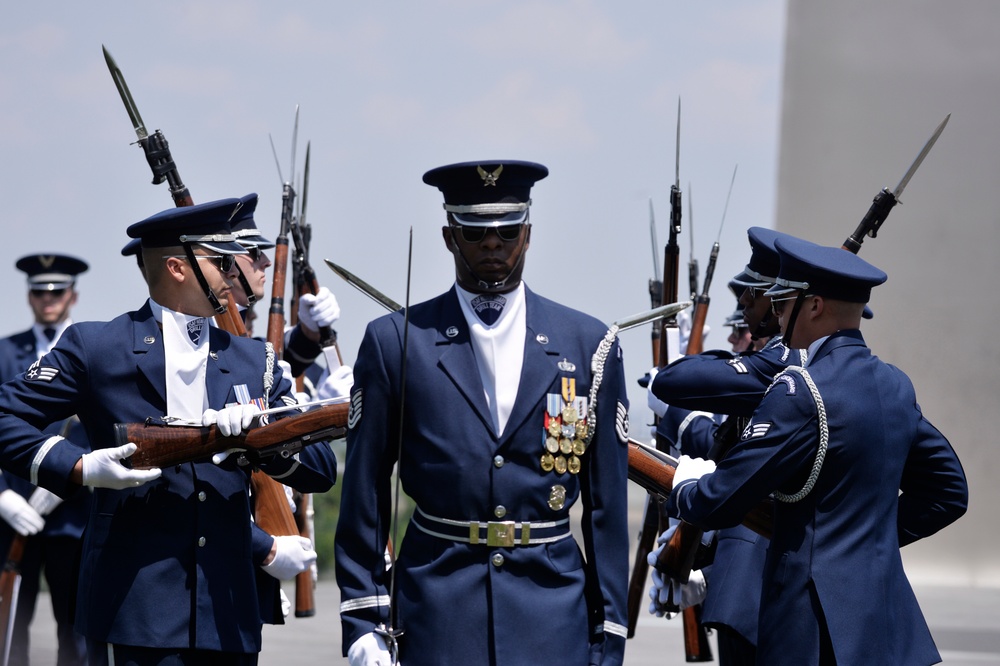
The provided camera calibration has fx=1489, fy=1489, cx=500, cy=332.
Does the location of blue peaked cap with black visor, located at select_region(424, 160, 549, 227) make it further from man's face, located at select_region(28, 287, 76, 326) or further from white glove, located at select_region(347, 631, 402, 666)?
man's face, located at select_region(28, 287, 76, 326)

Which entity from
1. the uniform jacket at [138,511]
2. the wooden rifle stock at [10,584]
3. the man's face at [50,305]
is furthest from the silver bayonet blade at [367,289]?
the man's face at [50,305]

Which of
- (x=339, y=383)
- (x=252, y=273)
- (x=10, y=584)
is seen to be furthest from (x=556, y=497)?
(x=10, y=584)

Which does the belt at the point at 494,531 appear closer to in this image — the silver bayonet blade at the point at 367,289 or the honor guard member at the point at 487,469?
the honor guard member at the point at 487,469

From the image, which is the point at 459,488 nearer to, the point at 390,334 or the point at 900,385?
the point at 390,334

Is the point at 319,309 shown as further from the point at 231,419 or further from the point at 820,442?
the point at 820,442

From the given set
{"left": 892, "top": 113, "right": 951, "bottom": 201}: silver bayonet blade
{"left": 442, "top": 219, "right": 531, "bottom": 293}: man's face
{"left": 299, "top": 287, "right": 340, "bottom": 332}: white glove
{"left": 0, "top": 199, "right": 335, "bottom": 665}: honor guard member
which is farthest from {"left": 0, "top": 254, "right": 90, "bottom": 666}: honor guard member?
{"left": 892, "top": 113, "right": 951, "bottom": 201}: silver bayonet blade

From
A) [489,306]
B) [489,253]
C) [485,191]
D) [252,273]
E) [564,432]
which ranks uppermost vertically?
[485,191]

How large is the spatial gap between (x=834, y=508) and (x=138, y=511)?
2.05 m

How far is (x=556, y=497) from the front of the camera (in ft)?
12.9

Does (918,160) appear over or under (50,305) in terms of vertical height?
over

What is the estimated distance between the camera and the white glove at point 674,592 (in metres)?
5.56

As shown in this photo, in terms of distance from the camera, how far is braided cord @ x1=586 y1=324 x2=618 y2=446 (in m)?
4.01

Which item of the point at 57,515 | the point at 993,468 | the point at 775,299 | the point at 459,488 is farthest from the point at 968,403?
the point at 459,488

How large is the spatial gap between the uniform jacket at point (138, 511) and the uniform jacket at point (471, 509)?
2.40 feet
